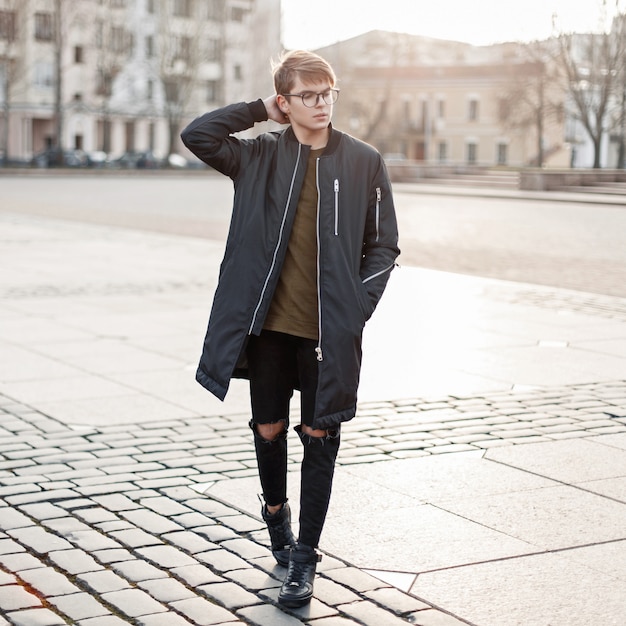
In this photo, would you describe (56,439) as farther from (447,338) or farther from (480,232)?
(480,232)

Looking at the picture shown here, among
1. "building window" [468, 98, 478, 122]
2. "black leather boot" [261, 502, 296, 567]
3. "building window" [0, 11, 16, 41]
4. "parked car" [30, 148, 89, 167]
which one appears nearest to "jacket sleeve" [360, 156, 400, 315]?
"black leather boot" [261, 502, 296, 567]

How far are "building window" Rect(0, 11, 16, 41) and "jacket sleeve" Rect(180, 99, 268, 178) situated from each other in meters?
62.1

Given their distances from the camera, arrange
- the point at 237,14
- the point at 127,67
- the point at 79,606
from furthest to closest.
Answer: the point at 237,14, the point at 127,67, the point at 79,606

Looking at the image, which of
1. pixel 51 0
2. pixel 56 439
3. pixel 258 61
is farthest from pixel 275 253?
pixel 258 61

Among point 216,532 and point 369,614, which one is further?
point 216,532

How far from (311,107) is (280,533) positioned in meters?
1.50

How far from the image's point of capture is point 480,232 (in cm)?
2208

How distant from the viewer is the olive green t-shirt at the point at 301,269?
13.1ft

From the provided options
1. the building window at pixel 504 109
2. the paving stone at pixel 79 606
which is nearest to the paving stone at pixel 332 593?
the paving stone at pixel 79 606

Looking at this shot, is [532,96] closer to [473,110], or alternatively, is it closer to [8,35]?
[473,110]

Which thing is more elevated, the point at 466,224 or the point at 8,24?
the point at 8,24

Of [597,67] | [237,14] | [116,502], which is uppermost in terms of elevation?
[237,14]

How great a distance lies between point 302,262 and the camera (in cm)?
402

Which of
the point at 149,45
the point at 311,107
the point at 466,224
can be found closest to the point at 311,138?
the point at 311,107
